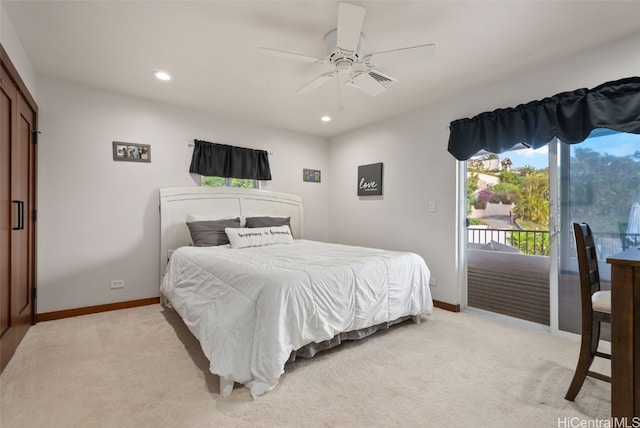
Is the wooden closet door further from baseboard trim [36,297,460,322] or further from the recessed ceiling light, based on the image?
the recessed ceiling light

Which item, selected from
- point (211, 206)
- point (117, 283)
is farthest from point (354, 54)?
point (117, 283)

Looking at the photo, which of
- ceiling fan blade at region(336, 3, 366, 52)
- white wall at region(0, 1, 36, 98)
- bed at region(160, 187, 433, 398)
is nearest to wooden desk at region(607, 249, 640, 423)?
bed at region(160, 187, 433, 398)

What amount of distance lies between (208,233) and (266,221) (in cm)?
81

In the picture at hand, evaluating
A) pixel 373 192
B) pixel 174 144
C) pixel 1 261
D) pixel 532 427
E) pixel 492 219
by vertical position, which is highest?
pixel 174 144

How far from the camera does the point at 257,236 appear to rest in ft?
11.7

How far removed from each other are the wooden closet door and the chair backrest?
11.8 ft

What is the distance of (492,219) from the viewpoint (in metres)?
3.26

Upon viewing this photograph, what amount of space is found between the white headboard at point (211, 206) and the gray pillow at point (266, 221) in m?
0.26

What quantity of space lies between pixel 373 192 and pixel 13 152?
12.4 ft

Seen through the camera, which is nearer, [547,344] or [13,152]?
[13,152]

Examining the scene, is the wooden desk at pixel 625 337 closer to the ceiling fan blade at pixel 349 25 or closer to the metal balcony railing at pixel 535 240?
the metal balcony railing at pixel 535 240

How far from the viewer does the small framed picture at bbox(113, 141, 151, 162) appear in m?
3.38

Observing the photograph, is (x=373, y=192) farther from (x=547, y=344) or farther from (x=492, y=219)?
(x=547, y=344)

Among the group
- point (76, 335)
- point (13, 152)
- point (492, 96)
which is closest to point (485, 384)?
point (492, 96)
